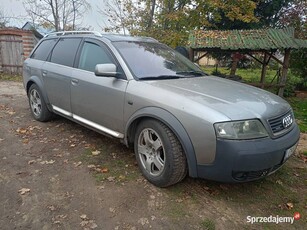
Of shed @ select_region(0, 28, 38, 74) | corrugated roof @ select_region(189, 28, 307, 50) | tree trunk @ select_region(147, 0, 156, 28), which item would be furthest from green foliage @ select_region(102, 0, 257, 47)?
shed @ select_region(0, 28, 38, 74)

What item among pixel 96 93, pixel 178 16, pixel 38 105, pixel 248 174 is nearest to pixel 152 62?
pixel 96 93

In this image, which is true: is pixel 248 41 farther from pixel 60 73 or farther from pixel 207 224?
pixel 207 224

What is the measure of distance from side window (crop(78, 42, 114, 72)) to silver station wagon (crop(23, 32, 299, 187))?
0.01 meters

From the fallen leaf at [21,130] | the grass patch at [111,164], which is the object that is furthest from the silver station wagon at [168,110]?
the fallen leaf at [21,130]

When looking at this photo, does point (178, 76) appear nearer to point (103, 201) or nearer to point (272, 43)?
point (103, 201)

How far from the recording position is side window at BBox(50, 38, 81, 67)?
13.2ft

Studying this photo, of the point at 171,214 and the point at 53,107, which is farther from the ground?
the point at 53,107

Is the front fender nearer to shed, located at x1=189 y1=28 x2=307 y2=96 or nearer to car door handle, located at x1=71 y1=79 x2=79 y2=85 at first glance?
car door handle, located at x1=71 y1=79 x2=79 y2=85

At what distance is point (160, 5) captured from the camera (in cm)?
1234

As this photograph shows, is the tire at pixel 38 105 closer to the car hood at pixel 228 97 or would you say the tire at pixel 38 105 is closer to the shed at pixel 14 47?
the car hood at pixel 228 97

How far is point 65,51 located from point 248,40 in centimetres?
615

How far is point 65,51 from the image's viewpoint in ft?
13.9

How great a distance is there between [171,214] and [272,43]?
282 inches

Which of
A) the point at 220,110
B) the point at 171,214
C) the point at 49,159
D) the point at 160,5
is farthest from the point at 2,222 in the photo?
the point at 160,5
